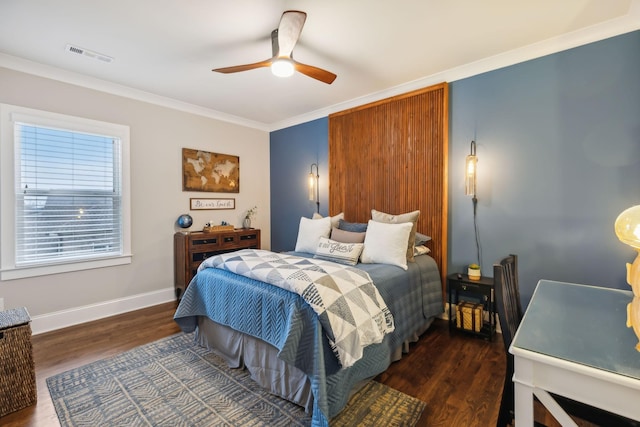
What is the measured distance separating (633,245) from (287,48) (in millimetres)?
2320

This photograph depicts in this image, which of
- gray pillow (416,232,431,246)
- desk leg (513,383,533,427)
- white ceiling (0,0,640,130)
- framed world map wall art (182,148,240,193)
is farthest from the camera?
framed world map wall art (182,148,240,193)

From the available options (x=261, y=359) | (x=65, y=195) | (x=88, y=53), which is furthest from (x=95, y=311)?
(x=88, y=53)

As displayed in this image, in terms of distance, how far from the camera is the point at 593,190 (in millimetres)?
2414

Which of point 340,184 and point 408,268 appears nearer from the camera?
point 408,268

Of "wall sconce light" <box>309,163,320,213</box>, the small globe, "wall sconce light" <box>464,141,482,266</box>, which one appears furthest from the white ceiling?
the small globe

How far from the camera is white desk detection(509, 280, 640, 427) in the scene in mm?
845

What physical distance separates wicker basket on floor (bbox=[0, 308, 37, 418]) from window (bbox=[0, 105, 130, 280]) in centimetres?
137

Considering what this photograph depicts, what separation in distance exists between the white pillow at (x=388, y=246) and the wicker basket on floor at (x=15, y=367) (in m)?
2.57

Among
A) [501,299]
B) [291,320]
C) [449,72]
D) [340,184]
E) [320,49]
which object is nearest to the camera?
[501,299]

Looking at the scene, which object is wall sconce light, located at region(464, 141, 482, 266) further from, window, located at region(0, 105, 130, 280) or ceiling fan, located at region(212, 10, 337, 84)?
window, located at region(0, 105, 130, 280)

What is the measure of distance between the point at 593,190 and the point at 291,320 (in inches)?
106

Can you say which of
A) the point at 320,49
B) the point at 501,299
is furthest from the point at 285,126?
the point at 501,299

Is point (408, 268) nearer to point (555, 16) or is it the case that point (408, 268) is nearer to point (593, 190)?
point (593, 190)

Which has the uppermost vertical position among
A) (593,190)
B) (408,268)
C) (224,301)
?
(593,190)
